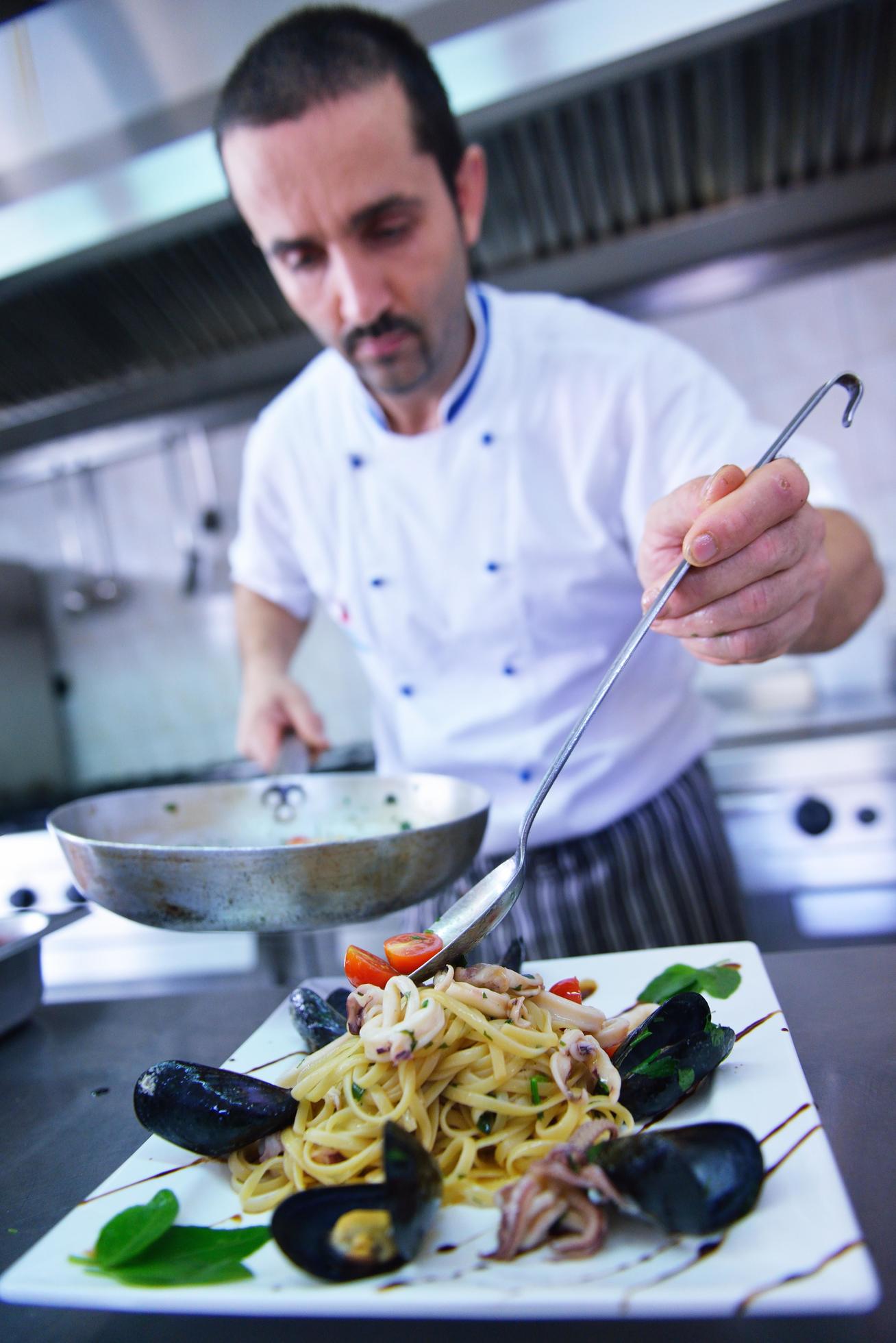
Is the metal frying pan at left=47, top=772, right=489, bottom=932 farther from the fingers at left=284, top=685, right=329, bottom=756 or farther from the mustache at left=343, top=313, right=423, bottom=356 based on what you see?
the mustache at left=343, top=313, right=423, bottom=356

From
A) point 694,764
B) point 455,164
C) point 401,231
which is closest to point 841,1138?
point 694,764

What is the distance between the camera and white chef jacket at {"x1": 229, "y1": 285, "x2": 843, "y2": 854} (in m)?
1.93

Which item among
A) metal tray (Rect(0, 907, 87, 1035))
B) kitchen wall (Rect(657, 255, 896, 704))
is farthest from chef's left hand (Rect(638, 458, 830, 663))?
kitchen wall (Rect(657, 255, 896, 704))

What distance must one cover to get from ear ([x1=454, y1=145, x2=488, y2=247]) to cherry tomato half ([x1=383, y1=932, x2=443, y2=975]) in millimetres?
1493

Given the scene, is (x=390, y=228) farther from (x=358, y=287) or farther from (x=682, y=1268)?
(x=682, y=1268)

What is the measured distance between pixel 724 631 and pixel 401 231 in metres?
1.03

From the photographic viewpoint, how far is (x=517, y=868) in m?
1.08

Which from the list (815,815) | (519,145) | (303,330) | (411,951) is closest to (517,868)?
(411,951)

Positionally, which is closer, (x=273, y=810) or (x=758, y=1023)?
(x=758, y=1023)

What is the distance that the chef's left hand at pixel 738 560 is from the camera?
1067 millimetres

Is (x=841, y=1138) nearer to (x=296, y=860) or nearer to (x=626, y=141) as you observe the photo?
(x=296, y=860)

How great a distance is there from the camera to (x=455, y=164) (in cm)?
193

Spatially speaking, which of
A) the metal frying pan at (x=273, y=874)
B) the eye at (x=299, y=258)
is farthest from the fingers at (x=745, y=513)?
the eye at (x=299, y=258)

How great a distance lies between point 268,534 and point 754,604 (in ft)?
4.78
